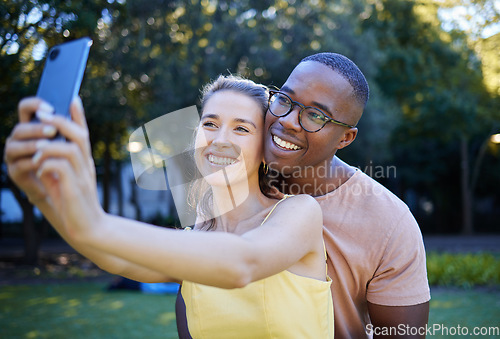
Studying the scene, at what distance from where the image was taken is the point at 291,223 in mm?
1789

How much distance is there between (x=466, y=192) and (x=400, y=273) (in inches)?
1011

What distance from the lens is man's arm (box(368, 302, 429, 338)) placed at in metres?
2.75

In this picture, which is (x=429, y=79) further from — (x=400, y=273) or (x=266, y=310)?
(x=266, y=310)

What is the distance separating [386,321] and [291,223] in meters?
1.36

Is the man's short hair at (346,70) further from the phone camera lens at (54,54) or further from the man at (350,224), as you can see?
the phone camera lens at (54,54)

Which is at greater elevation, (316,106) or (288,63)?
(288,63)

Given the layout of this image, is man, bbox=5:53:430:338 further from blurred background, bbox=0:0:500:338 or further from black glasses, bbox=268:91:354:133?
blurred background, bbox=0:0:500:338

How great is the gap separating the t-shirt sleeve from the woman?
0.62 m

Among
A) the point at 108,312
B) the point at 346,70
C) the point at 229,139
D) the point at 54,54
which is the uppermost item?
the point at 54,54

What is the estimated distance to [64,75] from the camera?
48.6 inches

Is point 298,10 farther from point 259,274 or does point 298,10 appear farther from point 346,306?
point 259,274

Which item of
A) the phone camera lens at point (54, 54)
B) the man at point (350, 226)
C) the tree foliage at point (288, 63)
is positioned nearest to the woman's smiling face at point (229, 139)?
the man at point (350, 226)

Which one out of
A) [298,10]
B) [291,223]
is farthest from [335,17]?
[291,223]

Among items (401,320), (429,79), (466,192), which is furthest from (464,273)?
(466,192)
